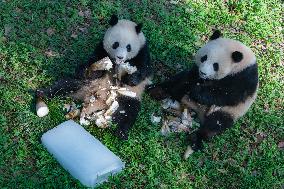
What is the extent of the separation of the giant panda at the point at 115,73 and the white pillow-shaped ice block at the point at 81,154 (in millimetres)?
430

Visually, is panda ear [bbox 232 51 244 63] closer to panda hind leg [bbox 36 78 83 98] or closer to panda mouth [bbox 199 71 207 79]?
panda mouth [bbox 199 71 207 79]

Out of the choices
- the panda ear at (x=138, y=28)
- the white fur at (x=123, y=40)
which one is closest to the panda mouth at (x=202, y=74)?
the white fur at (x=123, y=40)

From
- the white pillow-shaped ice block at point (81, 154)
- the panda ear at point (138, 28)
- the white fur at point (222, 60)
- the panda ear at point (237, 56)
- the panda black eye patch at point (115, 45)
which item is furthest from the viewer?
the panda ear at point (138, 28)

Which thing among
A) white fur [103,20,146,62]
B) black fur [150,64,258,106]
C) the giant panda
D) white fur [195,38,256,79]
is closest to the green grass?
the giant panda

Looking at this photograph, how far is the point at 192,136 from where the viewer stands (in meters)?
6.30

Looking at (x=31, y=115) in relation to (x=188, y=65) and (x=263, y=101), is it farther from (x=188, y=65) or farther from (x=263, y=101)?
(x=263, y=101)

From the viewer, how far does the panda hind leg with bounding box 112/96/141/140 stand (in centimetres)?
605

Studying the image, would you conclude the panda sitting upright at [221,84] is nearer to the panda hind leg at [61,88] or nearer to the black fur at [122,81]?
the black fur at [122,81]

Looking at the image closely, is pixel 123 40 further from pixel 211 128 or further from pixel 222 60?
pixel 211 128

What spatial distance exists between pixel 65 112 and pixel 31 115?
0.42 meters

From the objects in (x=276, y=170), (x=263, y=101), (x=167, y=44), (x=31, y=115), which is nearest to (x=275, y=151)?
(x=276, y=170)

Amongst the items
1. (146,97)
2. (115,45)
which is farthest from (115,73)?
(146,97)

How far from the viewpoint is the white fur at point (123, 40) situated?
626 centimetres

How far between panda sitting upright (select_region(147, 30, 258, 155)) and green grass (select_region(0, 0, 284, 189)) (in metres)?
0.29
